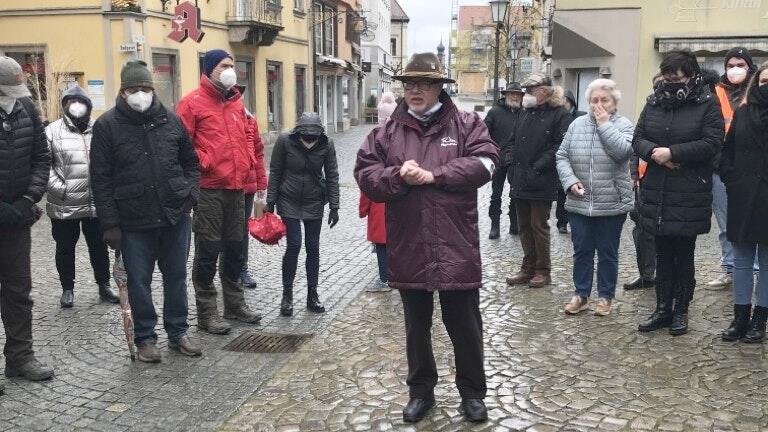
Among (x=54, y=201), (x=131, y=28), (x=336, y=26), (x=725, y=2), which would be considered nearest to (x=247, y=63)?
(x=131, y=28)

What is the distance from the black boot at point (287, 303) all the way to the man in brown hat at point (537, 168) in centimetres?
220

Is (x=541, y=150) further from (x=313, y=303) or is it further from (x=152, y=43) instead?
(x=152, y=43)

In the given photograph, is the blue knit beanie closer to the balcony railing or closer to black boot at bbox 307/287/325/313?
black boot at bbox 307/287/325/313

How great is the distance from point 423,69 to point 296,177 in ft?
8.90

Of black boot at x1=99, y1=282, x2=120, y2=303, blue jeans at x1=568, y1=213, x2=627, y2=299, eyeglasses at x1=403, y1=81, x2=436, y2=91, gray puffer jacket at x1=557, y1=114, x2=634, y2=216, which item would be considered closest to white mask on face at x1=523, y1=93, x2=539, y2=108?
gray puffer jacket at x1=557, y1=114, x2=634, y2=216

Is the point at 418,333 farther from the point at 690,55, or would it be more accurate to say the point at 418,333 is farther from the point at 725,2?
the point at 725,2

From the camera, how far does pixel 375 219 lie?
7.20 metres

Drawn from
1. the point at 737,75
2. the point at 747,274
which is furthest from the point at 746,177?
the point at 737,75

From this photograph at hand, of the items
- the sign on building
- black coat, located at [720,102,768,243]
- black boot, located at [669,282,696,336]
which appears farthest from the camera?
the sign on building

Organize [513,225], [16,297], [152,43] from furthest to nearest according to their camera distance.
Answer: [152,43]
[513,225]
[16,297]

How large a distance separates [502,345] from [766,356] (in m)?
1.81

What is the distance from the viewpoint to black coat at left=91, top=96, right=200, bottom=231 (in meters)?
4.95

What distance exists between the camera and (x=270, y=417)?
428 cm

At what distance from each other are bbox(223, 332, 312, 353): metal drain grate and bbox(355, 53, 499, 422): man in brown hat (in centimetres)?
160
